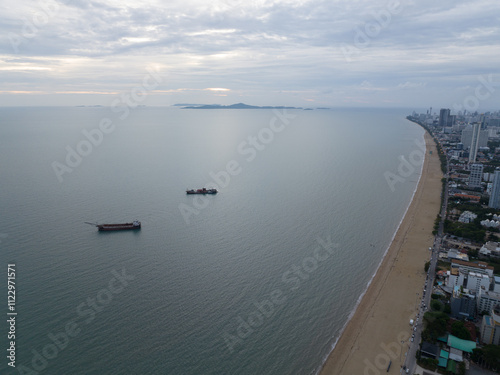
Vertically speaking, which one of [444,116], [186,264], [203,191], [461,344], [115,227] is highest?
[444,116]

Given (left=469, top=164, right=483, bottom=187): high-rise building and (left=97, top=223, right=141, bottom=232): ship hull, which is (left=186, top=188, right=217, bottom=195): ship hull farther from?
(left=469, top=164, right=483, bottom=187): high-rise building

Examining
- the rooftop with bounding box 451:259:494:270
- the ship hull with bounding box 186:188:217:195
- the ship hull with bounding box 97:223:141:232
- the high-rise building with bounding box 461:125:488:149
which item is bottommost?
the rooftop with bounding box 451:259:494:270

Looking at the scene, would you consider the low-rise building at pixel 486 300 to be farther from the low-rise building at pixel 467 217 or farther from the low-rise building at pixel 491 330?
the low-rise building at pixel 467 217

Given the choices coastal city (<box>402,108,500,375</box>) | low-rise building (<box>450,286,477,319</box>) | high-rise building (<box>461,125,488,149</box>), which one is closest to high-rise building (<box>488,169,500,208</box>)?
coastal city (<box>402,108,500,375</box>)

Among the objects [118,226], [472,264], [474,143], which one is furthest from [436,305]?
[474,143]

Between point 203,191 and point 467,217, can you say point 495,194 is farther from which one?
point 203,191

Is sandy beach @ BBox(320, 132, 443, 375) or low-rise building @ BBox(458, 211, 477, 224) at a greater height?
low-rise building @ BBox(458, 211, 477, 224)
